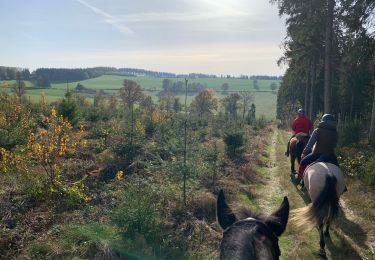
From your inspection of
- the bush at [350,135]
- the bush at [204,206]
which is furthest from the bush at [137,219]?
the bush at [350,135]

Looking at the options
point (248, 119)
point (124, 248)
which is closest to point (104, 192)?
point (124, 248)

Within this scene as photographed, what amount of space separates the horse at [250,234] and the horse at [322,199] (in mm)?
2887

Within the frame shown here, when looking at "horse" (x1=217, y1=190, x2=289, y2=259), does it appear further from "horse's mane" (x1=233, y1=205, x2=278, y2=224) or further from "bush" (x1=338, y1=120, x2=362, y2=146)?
"bush" (x1=338, y1=120, x2=362, y2=146)

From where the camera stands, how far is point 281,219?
3.04 metres

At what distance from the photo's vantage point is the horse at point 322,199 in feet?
18.7

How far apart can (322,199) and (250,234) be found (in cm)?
397

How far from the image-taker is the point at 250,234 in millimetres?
2445

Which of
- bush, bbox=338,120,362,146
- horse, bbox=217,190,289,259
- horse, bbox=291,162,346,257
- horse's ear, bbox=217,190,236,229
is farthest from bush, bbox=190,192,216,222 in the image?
bush, bbox=338,120,362,146

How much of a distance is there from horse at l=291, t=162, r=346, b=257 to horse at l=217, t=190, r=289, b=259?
2887 mm

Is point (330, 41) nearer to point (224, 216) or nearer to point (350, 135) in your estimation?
point (350, 135)

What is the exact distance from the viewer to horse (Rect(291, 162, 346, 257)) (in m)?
5.70

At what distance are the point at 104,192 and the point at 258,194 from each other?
4.65 meters

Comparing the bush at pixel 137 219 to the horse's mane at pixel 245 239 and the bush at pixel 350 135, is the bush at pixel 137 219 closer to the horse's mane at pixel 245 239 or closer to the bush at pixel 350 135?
the horse's mane at pixel 245 239

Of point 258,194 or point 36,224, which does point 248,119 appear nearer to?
point 258,194
